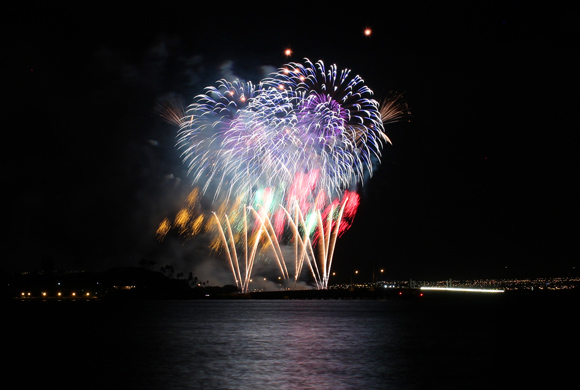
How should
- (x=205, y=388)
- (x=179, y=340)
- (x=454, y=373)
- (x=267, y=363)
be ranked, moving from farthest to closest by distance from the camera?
(x=179, y=340) < (x=267, y=363) < (x=454, y=373) < (x=205, y=388)

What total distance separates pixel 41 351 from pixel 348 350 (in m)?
18.9

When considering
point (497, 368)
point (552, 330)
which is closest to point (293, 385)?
point (497, 368)

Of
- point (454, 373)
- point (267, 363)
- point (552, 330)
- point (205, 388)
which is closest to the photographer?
point (205, 388)

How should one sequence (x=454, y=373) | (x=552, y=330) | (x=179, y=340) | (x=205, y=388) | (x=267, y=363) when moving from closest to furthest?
(x=205, y=388) < (x=454, y=373) < (x=267, y=363) < (x=179, y=340) < (x=552, y=330)

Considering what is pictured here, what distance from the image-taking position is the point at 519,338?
4397 cm

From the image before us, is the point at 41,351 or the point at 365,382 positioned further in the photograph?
the point at 41,351

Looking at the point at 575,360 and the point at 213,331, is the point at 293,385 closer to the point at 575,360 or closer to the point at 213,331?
the point at 575,360

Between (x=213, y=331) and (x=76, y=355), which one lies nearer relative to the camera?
(x=76, y=355)

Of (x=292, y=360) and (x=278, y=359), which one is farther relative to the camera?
(x=278, y=359)

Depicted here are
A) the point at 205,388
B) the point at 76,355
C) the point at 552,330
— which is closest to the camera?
the point at 205,388

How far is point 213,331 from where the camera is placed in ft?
172

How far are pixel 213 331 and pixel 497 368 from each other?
29.6 meters

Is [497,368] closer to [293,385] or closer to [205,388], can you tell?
[293,385]

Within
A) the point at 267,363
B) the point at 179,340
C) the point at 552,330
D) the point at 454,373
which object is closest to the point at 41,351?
the point at 179,340
